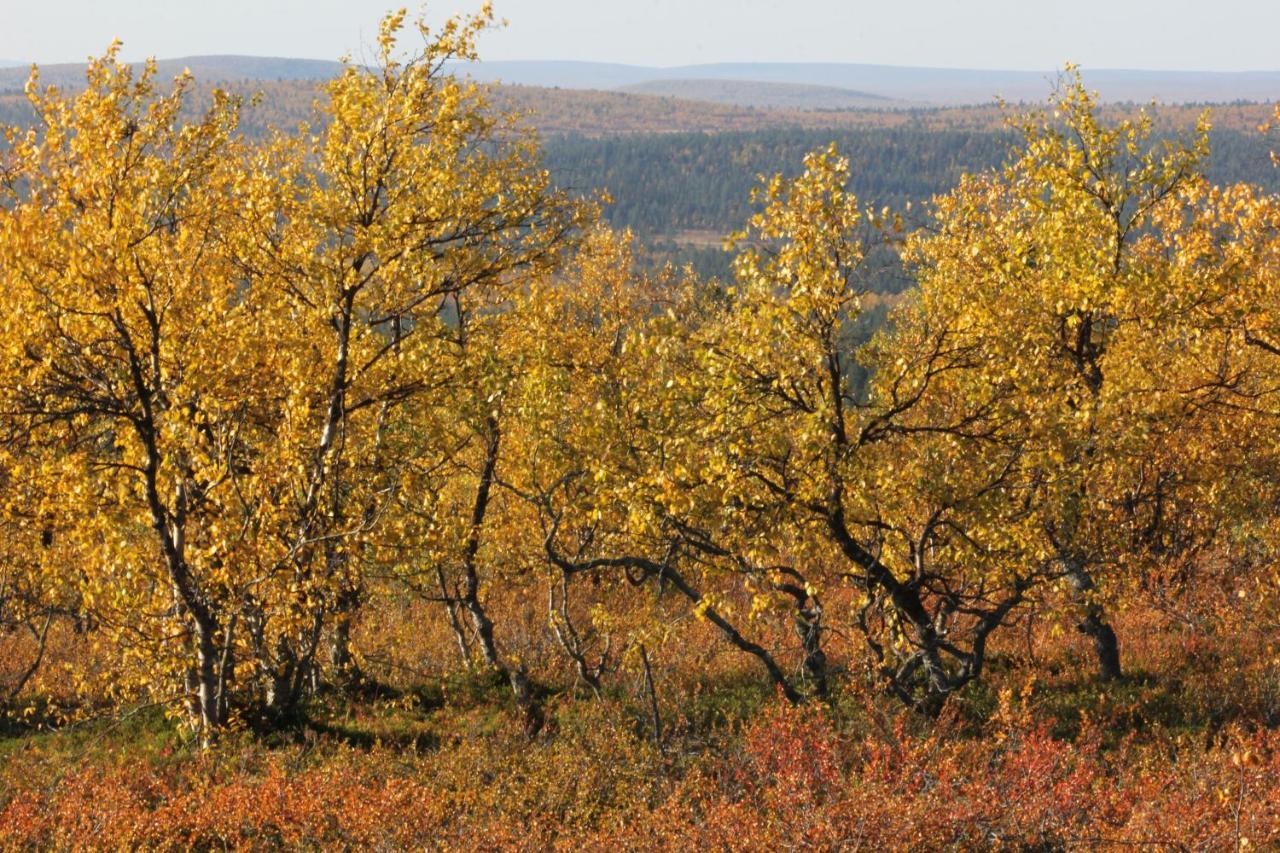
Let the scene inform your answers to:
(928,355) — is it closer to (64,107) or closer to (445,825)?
(445,825)

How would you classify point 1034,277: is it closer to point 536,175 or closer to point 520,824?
point 536,175

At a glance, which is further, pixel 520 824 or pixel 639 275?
pixel 639 275

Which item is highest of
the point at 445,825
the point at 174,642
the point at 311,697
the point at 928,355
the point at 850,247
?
the point at 850,247

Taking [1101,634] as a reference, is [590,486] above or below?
above

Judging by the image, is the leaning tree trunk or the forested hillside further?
the leaning tree trunk

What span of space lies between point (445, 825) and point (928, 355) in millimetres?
8981

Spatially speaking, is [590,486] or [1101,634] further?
[1101,634]

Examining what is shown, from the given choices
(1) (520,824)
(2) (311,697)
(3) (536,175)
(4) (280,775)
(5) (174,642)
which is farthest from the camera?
(2) (311,697)

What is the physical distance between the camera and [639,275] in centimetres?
3778

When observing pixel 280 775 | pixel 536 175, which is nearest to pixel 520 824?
pixel 280 775

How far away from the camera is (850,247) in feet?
42.8

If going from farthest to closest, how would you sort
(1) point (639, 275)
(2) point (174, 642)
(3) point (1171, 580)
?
(1) point (639, 275)
(3) point (1171, 580)
(2) point (174, 642)

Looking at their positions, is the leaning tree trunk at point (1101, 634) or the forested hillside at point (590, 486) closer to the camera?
the forested hillside at point (590, 486)

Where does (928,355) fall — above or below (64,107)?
below
